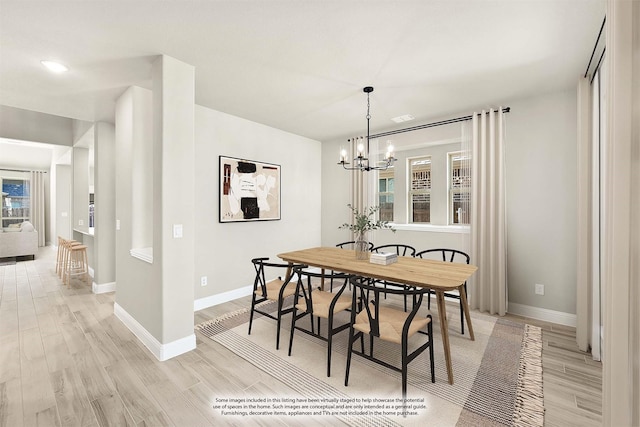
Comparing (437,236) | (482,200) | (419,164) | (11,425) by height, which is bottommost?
(11,425)

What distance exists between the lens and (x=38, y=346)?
2631mm

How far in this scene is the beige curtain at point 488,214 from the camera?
3369mm

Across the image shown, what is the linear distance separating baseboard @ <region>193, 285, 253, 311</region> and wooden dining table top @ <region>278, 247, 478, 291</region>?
3.99ft

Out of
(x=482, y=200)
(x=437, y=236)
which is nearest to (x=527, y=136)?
(x=482, y=200)

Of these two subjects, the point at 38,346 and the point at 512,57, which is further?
the point at 38,346

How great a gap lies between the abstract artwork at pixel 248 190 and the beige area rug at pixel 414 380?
1614 mm

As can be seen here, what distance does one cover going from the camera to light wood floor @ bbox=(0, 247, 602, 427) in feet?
5.82

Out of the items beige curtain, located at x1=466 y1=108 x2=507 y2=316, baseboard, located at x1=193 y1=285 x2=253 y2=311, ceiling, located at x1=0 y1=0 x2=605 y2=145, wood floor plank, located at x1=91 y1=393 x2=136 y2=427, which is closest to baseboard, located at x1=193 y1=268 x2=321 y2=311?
baseboard, located at x1=193 y1=285 x2=253 y2=311

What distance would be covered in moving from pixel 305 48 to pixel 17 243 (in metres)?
8.19

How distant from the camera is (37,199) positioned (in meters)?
8.35

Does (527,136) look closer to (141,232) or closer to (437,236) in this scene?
(437,236)

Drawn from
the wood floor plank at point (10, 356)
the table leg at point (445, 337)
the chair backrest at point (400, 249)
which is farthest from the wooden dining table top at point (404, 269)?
the wood floor plank at point (10, 356)

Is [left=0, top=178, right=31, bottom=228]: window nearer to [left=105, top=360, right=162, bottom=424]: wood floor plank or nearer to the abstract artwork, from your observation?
the abstract artwork

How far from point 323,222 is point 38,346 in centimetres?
406
